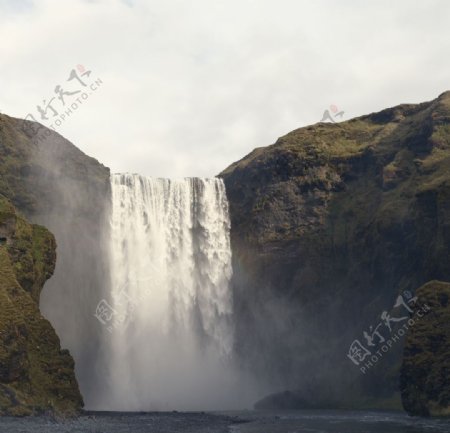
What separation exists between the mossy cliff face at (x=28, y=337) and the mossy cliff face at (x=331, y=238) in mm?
35467

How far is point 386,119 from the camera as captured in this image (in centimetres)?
12825

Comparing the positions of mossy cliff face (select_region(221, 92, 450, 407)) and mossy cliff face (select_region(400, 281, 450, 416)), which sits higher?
mossy cliff face (select_region(221, 92, 450, 407))

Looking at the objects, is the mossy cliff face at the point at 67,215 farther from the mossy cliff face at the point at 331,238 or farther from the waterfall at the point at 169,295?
the mossy cliff face at the point at 331,238

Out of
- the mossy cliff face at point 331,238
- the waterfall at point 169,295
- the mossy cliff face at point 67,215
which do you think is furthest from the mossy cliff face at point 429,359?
the mossy cliff face at point 67,215

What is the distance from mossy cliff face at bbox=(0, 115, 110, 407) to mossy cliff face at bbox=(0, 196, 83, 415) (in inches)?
615

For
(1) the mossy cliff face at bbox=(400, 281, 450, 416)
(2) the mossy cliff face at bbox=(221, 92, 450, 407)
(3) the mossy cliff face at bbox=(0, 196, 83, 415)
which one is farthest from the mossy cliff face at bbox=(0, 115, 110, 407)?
(1) the mossy cliff face at bbox=(400, 281, 450, 416)

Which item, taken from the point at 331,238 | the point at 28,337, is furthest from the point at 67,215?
the point at 331,238

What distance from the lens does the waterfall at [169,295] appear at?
10538 cm

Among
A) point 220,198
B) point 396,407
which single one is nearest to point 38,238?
point 220,198

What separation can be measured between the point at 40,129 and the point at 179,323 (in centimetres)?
3544

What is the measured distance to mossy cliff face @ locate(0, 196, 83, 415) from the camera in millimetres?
71875

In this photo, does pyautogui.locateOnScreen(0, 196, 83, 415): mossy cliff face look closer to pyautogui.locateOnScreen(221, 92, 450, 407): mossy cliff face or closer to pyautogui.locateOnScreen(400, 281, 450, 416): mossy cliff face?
pyautogui.locateOnScreen(400, 281, 450, 416): mossy cliff face

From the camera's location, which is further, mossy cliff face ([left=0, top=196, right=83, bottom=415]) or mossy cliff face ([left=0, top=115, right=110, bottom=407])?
mossy cliff face ([left=0, top=115, right=110, bottom=407])

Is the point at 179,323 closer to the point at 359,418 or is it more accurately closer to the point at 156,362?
the point at 156,362
